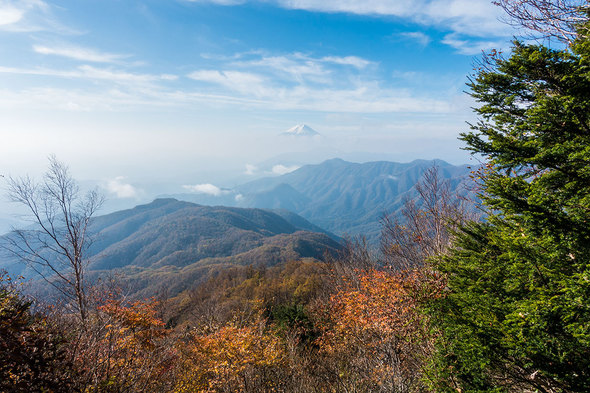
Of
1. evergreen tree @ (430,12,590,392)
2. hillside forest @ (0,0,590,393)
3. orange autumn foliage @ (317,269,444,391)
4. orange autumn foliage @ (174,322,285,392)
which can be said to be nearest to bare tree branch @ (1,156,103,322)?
hillside forest @ (0,0,590,393)

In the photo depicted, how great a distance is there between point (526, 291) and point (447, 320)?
2145 millimetres

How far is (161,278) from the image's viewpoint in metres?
126

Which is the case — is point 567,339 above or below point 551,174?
below

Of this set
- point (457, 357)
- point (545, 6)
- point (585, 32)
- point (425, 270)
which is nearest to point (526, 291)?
point (457, 357)

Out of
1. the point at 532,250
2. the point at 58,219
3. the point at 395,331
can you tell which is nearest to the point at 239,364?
the point at 395,331

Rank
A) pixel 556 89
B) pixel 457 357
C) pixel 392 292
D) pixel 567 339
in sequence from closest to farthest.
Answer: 1. pixel 567 339
2. pixel 556 89
3. pixel 457 357
4. pixel 392 292

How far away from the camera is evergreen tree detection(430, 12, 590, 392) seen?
536 cm

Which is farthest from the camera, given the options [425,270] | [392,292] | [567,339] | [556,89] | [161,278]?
[161,278]

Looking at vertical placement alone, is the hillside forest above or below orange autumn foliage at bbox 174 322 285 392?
above

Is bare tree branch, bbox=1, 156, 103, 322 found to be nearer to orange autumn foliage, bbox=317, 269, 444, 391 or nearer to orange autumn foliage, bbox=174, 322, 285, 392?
orange autumn foliage, bbox=174, 322, 285, 392

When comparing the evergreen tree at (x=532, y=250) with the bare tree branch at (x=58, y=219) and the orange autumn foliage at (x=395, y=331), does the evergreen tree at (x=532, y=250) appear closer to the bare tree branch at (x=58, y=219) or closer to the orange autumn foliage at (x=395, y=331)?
the orange autumn foliage at (x=395, y=331)

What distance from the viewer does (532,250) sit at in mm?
5848

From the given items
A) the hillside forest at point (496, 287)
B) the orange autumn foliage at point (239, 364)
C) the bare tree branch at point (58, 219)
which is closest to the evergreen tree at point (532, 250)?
the hillside forest at point (496, 287)

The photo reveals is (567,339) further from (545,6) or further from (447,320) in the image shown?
(545,6)
